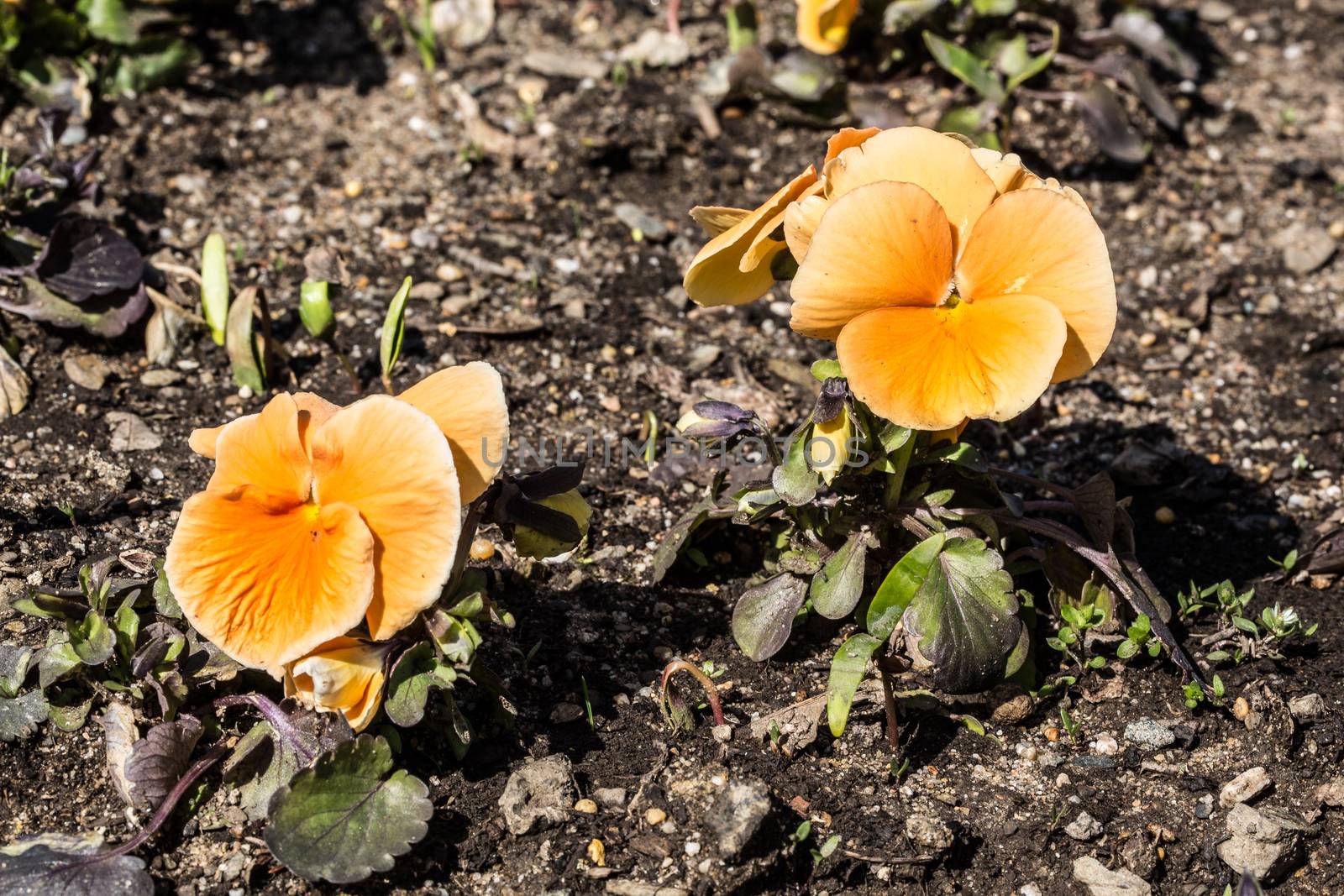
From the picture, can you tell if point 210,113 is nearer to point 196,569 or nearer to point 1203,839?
point 196,569

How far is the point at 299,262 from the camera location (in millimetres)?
3668

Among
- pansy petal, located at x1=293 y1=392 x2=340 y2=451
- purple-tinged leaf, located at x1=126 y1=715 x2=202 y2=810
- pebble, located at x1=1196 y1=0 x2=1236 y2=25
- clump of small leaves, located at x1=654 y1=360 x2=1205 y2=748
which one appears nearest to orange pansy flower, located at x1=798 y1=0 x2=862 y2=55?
pebble, located at x1=1196 y1=0 x2=1236 y2=25

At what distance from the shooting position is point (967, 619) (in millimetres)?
2373

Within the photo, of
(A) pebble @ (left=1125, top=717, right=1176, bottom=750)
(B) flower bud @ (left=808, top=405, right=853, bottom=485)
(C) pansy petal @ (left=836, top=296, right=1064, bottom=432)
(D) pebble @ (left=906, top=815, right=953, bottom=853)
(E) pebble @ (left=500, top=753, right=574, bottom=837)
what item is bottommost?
(A) pebble @ (left=1125, top=717, right=1176, bottom=750)

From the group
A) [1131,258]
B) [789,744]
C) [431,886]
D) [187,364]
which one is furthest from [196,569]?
[1131,258]

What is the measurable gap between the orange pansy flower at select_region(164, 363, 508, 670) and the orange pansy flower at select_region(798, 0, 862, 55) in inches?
99.9

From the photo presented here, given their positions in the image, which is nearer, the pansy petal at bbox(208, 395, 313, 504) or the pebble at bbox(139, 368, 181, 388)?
the pansy petal at bbox(208, 395, 313, 504)

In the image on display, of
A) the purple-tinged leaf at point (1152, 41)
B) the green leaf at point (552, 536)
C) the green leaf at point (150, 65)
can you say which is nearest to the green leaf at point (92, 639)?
the green leaf at point (552, 536)

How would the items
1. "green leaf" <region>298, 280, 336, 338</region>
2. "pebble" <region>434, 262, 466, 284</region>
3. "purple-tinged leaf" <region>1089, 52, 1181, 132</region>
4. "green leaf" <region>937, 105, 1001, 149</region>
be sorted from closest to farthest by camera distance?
"green leaf" <region>298, 280, 336, 338</region>, "pebble" <region>434, 262, 466, 284</region>, "green leaf" <region>937, 105, 1001, 149</region>, "purple-tinged leaf" <region>1089, 52, 1181, 132</region>

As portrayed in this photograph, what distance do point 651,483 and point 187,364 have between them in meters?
1.22

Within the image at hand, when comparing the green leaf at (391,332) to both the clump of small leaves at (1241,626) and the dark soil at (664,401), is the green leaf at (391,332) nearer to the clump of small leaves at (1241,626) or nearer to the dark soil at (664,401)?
the dark soil at (664,401)

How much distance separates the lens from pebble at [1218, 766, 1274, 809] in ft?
8.30

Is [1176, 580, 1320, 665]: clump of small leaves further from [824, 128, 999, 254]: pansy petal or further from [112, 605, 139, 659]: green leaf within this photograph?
[112, 605, 139, 659]: green leaf

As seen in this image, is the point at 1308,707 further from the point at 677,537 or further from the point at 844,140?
the point at 844,140
